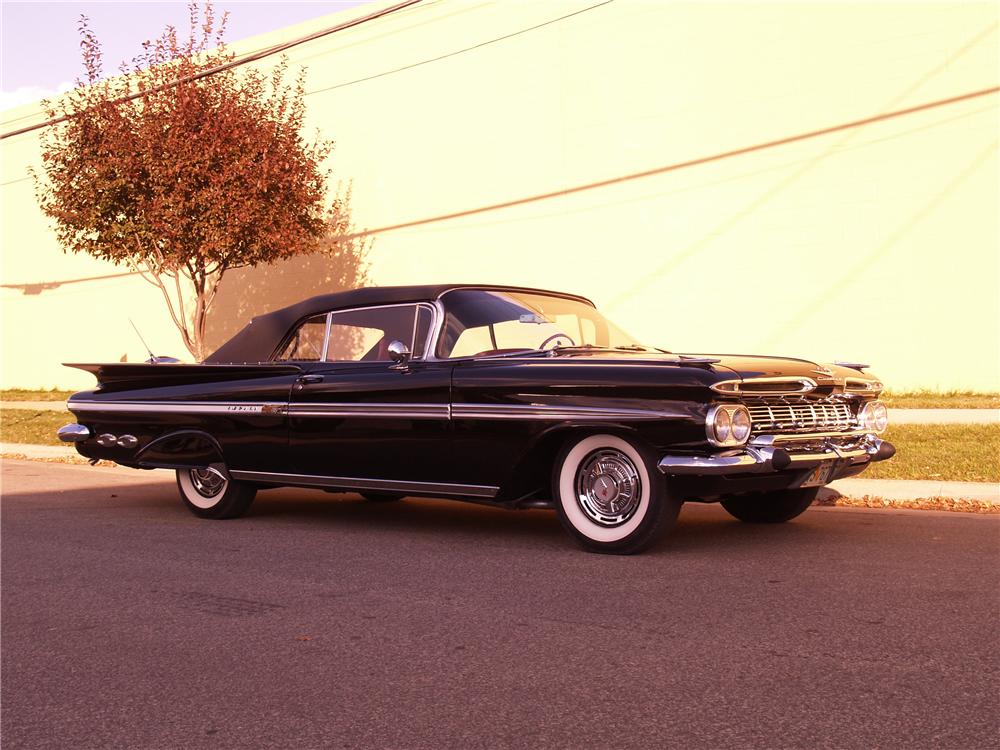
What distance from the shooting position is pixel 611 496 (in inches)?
258

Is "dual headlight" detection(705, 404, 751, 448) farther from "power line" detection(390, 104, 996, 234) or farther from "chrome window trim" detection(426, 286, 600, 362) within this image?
"power line" detection(390, 104, 996, 234)

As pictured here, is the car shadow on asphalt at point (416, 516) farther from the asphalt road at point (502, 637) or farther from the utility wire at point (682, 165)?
the utility wire at point (682, 165)

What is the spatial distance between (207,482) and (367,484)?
1800 mm

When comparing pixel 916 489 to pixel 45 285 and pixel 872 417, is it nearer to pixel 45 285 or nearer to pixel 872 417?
pixel 872 417

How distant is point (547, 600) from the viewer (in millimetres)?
5418

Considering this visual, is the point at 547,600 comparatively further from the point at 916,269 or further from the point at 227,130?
the point at 227,130

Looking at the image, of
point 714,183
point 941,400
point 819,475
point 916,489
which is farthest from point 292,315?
point 714,183

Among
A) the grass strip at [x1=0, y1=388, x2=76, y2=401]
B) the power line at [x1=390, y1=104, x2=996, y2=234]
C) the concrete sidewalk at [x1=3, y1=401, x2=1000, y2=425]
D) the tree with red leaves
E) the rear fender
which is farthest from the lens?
the grass strip at [x1=0, y1=388, x2=76, y2=401]

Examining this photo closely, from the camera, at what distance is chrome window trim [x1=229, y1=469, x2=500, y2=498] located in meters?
7.00

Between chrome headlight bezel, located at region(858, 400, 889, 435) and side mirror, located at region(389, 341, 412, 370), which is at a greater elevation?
side mirror, located at region(389, 341, 412, 370)

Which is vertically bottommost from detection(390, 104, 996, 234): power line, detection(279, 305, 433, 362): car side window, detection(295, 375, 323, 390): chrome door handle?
detection(295, 375, 323, 390): chrome door handle

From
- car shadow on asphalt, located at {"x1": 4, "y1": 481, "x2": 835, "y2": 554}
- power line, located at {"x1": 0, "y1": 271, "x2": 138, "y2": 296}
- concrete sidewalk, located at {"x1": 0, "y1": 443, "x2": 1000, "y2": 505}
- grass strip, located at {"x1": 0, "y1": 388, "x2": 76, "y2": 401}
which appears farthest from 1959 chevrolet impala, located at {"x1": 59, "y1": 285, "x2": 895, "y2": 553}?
power line, located at {"x1": 0, "y1": 271, "x2": 138, "y2": 296}

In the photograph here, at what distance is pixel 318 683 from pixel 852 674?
193 cm

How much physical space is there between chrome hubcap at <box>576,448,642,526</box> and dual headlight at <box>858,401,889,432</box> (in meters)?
1.64
